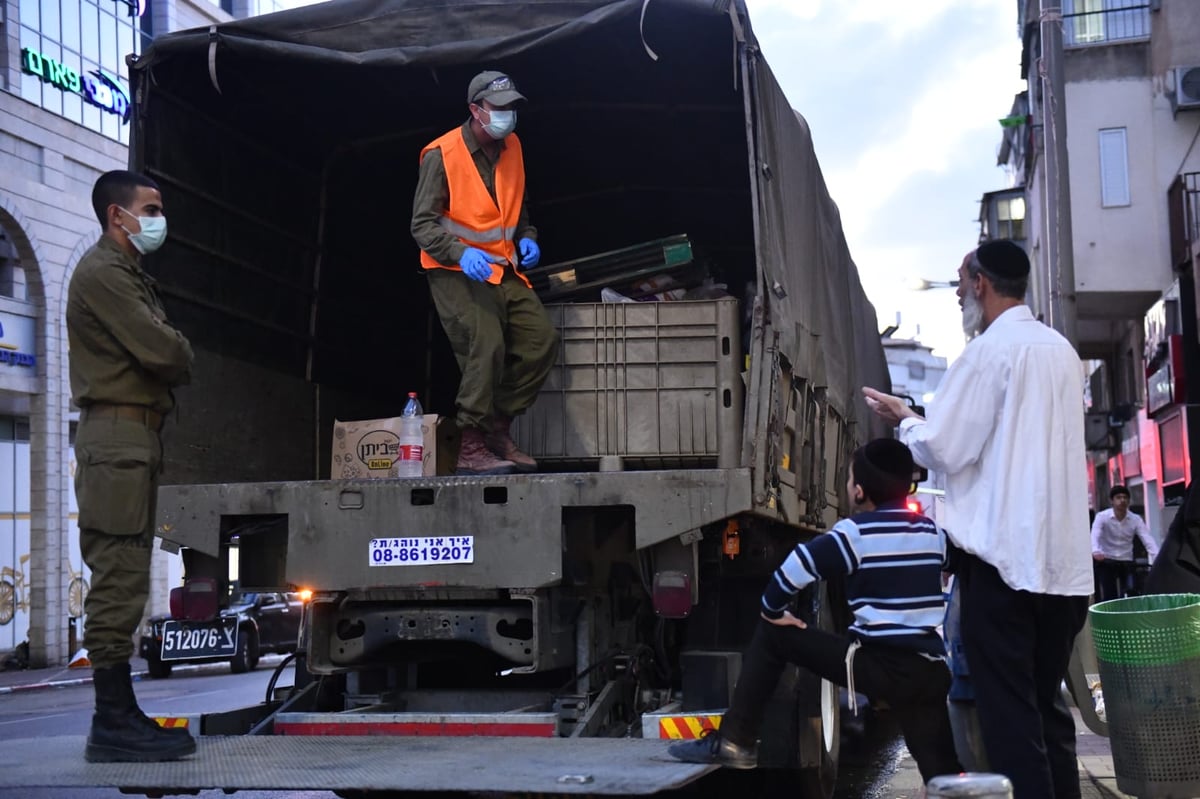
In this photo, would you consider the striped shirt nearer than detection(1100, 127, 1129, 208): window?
Yes

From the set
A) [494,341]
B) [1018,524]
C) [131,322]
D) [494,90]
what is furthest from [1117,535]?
[131,322]

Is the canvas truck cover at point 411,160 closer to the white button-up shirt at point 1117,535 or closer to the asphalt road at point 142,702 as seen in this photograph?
the asphalt road at point 142,702

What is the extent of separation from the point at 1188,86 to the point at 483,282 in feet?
66.1

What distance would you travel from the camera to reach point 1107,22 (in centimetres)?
2466

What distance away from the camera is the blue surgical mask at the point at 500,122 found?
21.0 feet

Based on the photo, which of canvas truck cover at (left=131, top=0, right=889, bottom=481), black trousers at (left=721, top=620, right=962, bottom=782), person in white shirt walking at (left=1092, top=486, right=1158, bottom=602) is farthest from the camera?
person in white shirt walking at (left=1092, top=486, right=1158, bottom=602)

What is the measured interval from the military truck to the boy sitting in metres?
0.33

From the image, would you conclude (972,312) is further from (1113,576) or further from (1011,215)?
(1011,215)

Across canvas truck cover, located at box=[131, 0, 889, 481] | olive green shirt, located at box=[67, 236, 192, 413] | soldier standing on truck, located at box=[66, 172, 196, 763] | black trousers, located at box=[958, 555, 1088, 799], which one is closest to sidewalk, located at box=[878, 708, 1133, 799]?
black trousers, located at box=[958, 555, 1088, 799]

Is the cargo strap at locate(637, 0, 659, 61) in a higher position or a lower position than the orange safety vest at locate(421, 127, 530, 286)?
higher

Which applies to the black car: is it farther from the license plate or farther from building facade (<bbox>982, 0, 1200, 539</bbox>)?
building facade (<bbox>982, 0, 1200, 539</bbox>)

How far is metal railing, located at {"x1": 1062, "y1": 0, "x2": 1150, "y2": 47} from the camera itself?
2441 centimetres

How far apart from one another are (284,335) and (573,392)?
1.73 m

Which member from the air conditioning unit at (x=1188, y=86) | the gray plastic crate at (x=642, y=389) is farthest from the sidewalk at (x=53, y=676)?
the air conditioning unit at (x=1188, y=86)
